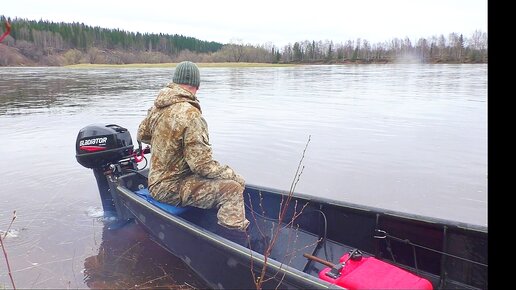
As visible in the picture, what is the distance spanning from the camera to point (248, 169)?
24.8 feet

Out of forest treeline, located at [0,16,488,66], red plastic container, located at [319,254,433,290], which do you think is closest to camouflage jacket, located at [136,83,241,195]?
red plastic container, located at [319,254,433,290]

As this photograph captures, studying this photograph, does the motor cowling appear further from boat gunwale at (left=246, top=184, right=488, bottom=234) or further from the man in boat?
boat gunwale at (left=246, top=184, right=488, bottom=234)

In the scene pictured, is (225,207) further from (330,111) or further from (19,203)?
(330,111)

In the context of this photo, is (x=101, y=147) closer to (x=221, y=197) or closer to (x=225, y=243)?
(x=221, y=197)

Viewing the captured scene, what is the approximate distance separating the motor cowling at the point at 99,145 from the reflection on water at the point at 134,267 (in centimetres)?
95

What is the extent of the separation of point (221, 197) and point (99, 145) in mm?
1735

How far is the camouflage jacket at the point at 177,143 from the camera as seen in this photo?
370cm

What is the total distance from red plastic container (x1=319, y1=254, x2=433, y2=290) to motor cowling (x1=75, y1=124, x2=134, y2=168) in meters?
2.80

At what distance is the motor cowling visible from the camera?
4684 mm

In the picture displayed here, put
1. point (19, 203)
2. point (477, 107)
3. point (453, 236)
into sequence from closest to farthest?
point (453, 236) → point (19, 203) → point (477, 107)

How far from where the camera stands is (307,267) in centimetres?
379
